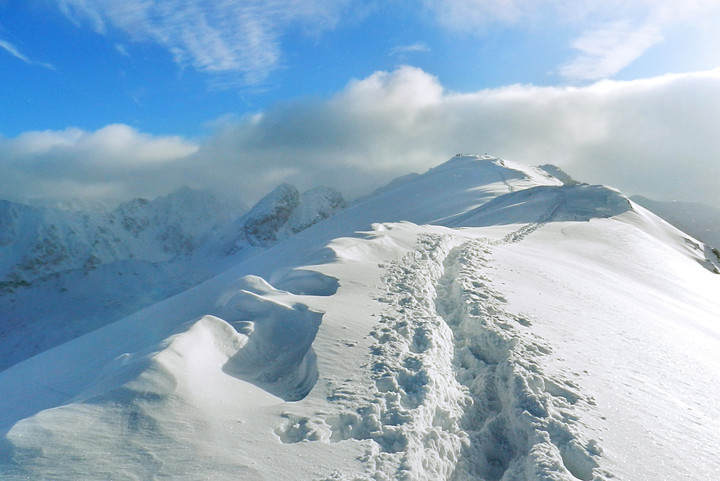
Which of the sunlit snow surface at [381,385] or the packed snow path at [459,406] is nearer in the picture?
the sunlit snow surface at [381,385]

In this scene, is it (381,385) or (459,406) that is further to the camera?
(459,406)

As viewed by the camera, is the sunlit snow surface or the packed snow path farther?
the packed snow path

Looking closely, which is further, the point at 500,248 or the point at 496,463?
the point at 500,248

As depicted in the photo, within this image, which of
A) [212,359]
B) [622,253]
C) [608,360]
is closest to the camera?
[212,359]

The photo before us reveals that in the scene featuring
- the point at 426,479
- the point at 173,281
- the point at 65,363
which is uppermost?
the point at 426,479

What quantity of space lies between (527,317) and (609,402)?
237cm

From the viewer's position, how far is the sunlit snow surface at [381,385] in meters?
3.77

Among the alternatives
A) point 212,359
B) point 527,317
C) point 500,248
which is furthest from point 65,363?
point 500,248

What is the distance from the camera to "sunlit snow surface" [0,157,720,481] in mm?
3766

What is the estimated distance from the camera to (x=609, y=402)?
17.1 ft

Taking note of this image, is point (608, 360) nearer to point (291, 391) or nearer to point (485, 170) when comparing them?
point (291, 391)

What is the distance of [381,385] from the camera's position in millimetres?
4906

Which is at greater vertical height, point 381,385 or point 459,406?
point 381,385

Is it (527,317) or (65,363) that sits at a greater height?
(527,317)
